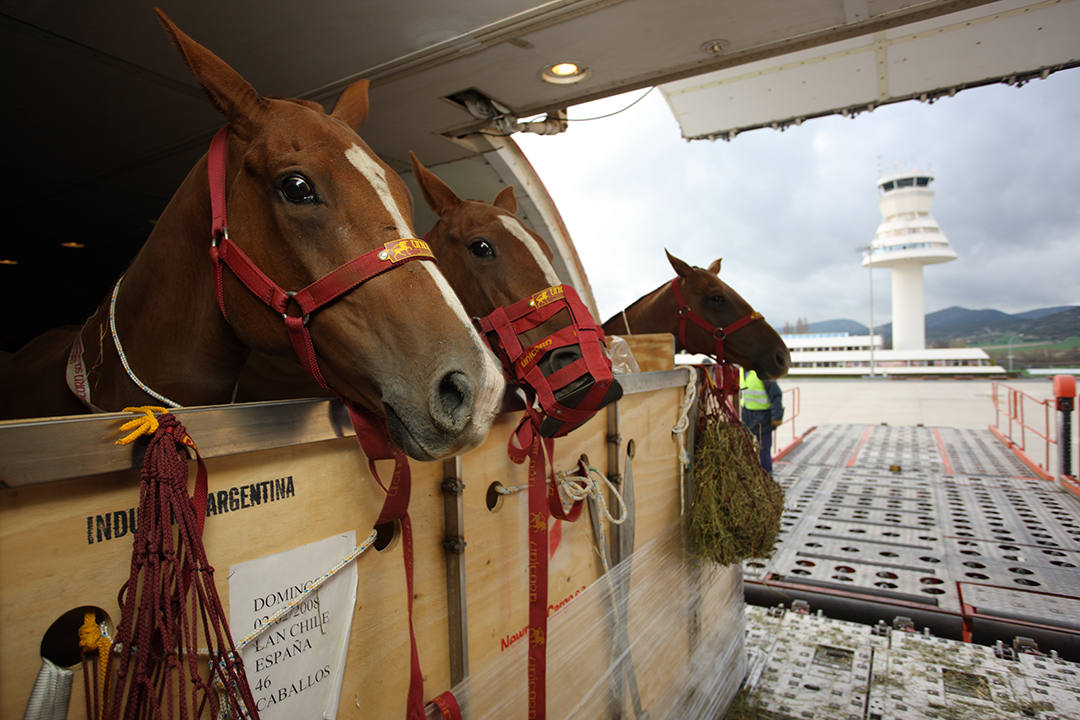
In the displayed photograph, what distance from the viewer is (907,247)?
52812 millimetres

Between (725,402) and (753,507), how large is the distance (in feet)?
2.03

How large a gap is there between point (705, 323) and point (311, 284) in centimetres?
380

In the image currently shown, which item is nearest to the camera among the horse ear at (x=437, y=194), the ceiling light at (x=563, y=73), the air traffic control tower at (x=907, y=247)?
the horse ear at (x=437, y=194)

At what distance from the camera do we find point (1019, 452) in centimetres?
834

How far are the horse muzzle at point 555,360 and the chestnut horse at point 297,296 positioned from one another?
61 cm

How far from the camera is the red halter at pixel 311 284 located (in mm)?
1159

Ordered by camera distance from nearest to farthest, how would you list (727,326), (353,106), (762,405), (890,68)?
(353,106) < (890,68) < (727,326) < (762,405)

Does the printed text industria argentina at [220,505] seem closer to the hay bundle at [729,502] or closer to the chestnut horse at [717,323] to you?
the hay bundle at [729,502]

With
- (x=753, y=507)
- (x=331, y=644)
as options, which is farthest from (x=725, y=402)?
(x=331, y=644)

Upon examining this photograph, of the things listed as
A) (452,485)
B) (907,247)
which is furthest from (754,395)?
(907,247)

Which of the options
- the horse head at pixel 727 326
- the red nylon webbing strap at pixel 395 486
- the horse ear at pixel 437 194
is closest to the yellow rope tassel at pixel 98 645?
the red nylon webbing strap at pixel 395 486

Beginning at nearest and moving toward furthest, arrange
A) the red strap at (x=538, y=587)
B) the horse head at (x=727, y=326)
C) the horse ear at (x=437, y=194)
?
the red strap at (x=538, y=587) → the horse ear at (x=437, y=194) → the horse head at (x=727, y=326)

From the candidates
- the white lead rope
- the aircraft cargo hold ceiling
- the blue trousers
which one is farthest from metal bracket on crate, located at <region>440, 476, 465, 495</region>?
the blue trousers

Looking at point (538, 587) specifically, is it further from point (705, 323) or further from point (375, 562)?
point (705, 323)
